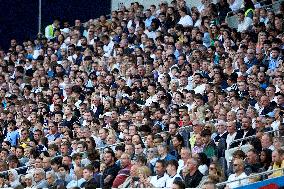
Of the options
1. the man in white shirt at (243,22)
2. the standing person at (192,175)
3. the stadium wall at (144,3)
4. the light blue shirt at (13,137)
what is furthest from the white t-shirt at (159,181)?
the stadium wall at (144,3)

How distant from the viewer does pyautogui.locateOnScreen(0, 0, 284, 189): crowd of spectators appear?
1623cm

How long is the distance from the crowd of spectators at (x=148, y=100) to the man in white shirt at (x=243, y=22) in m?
0.03

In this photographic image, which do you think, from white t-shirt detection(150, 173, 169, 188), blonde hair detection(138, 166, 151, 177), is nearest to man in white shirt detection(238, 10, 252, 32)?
blonde hair detection(138, 166, 151, 177)

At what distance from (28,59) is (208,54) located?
19.9ft

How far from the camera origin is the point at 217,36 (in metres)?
23.1

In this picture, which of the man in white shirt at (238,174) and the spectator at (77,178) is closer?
the man in white shirt at (238,174)

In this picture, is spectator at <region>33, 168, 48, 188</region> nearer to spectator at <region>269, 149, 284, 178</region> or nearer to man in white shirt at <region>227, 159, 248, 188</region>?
man in white shirt at <region>227, 159, 248, 188</region>

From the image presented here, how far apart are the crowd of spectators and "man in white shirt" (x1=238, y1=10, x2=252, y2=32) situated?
0.10 ft

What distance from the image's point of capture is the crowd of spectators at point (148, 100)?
1623 cm

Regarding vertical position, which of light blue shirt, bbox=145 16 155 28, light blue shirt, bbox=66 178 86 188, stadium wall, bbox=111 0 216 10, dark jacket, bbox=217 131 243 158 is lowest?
light blue shirt, bbox=66 178 86 188

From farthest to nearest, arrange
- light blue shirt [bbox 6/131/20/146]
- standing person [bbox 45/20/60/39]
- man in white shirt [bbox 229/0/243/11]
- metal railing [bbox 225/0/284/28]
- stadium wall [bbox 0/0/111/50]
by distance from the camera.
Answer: stadium wall [bbox 0/0/111/50] < standing person [bbox 45/20/60/39] < man in white shirt [bbox 229/0/243/11] < metal railing [bbox 225/0/284/28] < light blue shirt [bbox 6/131/20/146]

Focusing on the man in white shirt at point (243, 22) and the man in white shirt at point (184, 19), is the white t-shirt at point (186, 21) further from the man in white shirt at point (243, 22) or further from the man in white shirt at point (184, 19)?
the man in white shirt at point (243, 22)

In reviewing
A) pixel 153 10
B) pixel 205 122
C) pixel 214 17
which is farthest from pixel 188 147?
pixel 153 10

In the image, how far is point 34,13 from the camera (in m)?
31.5
